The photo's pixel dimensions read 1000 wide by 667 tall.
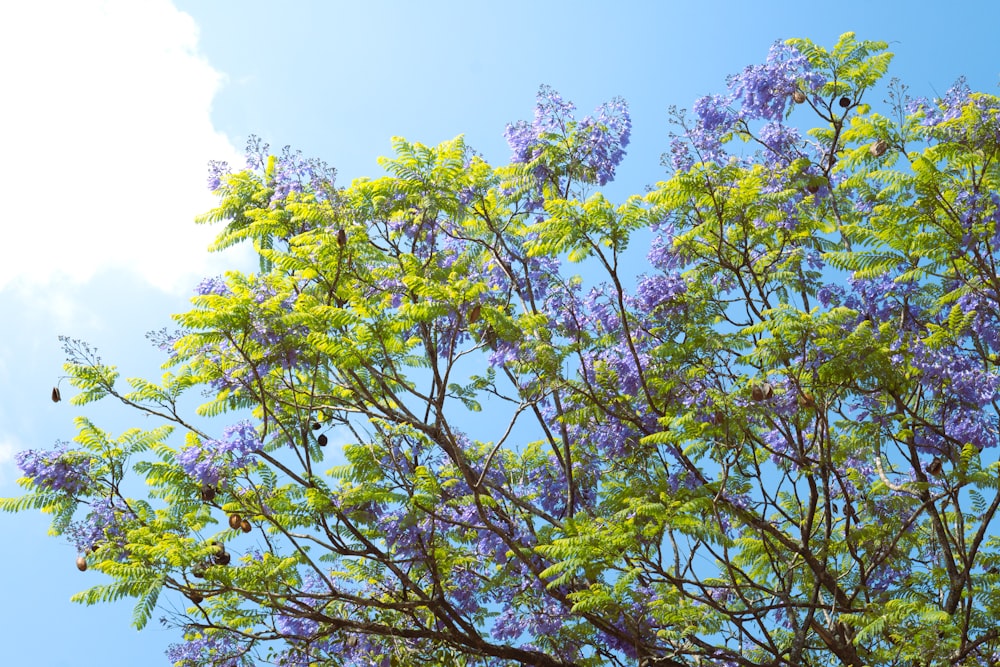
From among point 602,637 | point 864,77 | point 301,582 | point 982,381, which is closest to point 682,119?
point 864,77

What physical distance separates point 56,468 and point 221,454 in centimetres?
154

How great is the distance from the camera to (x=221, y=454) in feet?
25.8

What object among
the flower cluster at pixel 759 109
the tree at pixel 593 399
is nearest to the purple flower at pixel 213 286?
the tree at pixel 593 399

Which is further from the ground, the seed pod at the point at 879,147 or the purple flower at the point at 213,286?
the seed pod at the point at 879,147

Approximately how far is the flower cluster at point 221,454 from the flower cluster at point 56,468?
0.97 m

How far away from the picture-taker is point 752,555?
938 centimetres

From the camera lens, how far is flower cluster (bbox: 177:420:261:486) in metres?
7.84

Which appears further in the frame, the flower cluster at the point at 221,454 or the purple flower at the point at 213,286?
the purple flower at the point at 213,286

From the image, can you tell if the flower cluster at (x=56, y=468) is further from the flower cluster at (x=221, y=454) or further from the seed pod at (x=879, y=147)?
the seed pod at (x=879, y=147)

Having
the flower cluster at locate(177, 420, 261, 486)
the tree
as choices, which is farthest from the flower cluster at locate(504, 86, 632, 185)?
the flower cluster at locate(177, 420, 261, 486)

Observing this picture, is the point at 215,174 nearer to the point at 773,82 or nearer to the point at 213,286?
the point at 213,286

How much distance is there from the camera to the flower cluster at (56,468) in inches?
324

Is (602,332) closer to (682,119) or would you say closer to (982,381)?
(682,119)

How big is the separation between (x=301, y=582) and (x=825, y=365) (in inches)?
212
